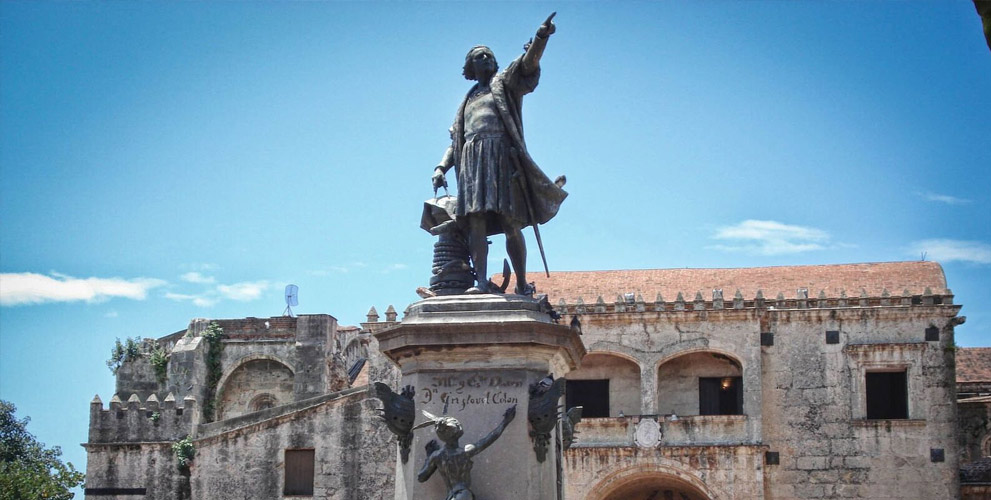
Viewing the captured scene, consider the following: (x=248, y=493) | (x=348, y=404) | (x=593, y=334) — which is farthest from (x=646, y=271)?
(x=248, y=493)

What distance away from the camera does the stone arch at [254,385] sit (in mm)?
41625

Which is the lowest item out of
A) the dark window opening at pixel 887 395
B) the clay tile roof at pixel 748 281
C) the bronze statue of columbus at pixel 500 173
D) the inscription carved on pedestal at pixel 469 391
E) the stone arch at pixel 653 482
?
the stone arch at pixel 653 482

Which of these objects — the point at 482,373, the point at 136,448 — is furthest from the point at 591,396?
the point at 482,373

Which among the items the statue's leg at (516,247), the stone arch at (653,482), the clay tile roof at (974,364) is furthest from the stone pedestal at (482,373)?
the clay tile roof at (974,364)

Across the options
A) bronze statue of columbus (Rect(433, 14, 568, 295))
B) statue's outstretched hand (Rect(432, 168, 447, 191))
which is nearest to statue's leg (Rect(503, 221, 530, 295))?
bronze statue of columbus (Rect(433, 14, 568, 295))

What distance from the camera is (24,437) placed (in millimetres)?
55375

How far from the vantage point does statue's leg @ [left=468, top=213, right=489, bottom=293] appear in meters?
11.1

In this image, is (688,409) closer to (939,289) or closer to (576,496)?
(576,496)

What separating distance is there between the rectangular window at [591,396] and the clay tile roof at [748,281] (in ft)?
7.78

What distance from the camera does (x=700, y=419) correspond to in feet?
111

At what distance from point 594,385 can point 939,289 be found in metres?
9.61

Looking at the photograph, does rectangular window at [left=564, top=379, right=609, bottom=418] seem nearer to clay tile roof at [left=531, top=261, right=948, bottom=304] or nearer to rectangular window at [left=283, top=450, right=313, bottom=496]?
clay tile roof at [left=531, top=261, right=948, bottom=304]

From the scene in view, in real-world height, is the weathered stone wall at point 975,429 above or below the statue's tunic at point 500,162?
below

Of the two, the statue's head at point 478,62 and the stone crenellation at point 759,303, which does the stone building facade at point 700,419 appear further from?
the statue's head at point 478,62
